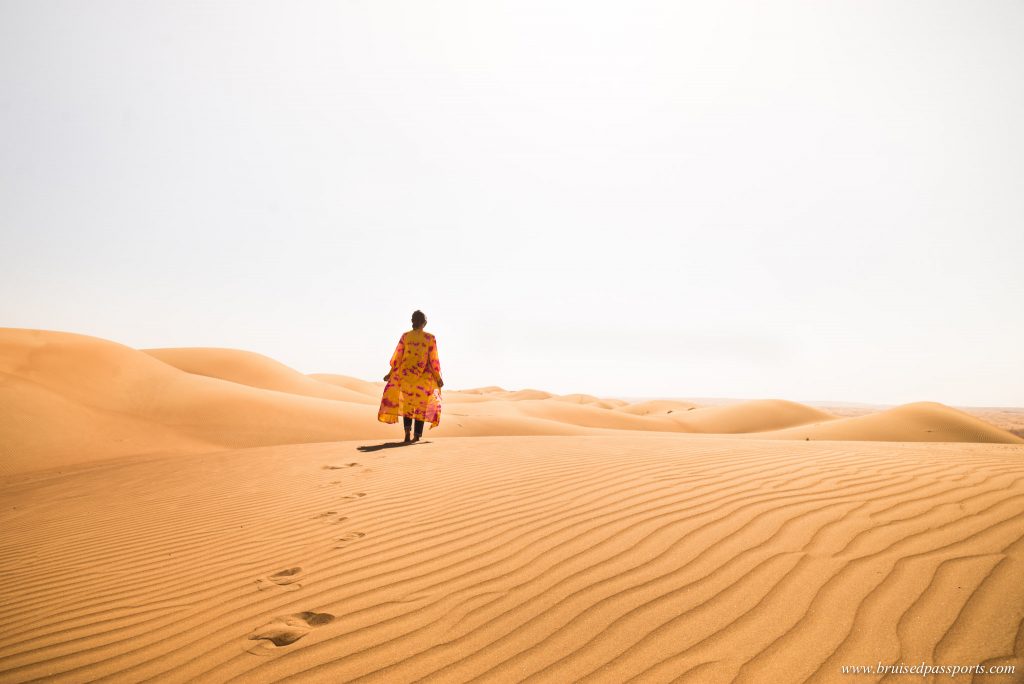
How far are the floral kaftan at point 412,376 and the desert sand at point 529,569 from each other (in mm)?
2037

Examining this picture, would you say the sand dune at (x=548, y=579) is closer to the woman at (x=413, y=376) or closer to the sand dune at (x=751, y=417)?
the woman at (x=413, y=376)

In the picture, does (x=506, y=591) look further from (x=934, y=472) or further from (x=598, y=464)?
(x=934, y=472)

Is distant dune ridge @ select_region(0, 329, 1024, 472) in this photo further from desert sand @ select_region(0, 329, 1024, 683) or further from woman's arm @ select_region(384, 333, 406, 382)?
woman's arm @ select_region(384, 333, 406, 382)

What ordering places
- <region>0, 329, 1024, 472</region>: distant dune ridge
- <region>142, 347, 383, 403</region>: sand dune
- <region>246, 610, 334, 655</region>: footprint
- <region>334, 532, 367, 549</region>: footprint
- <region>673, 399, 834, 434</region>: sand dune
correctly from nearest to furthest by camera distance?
<region>246, 610, 334, 655</region>: footprint < <region>334, 532, 367, 549</region>: footprint < <region>0, 329, 1024, 472</region>: distant dune ridge < <region>142, 347, 383, 403</region>: sand dune < <region>673, 399, 834, 434</region>: sand dune

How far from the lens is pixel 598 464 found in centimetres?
548

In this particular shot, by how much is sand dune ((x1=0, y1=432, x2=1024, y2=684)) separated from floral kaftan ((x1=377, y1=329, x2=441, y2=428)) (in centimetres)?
337

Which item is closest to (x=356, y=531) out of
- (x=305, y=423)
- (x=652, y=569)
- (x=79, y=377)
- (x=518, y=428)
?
(x=652, y=569)

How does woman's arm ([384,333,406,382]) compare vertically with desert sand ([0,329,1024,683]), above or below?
above

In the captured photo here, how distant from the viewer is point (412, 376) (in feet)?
27.8

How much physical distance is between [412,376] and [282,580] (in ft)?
18.0

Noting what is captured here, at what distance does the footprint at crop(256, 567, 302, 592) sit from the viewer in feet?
9.75

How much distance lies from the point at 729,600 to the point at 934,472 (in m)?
3.46

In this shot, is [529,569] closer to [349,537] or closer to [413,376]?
[349,537]

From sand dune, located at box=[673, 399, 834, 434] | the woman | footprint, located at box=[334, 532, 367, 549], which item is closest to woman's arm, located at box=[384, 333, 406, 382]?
the woman
